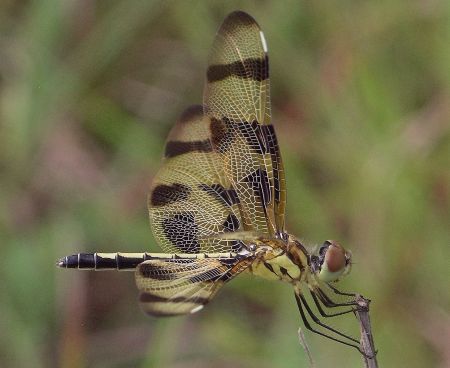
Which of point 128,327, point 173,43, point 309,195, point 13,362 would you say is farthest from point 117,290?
point 173,43

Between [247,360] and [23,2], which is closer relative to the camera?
[247,360]

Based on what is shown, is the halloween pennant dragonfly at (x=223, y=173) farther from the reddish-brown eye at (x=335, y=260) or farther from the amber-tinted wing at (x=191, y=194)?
the reddish-brown eye at (x=335, y=260)

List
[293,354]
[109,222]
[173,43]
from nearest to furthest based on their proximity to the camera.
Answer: [293,354], [109,222], [173,43]

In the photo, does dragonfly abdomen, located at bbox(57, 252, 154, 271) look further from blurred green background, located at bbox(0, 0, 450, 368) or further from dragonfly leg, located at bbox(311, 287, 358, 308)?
dragonfly leg, located at bbox(311, 287, 358, 308)

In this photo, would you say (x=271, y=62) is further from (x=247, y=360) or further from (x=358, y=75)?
(x=247, y=360)

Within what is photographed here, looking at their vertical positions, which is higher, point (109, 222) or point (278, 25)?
point (278, 25)

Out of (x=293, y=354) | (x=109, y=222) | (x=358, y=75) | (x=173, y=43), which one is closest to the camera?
(x=293, y=354)

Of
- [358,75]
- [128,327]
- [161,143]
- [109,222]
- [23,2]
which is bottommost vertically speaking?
[128,327]

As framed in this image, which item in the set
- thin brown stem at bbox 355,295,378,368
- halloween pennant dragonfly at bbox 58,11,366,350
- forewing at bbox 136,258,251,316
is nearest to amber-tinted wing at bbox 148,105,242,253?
halloween pennant dragonfly at bbox 58,11,366,350

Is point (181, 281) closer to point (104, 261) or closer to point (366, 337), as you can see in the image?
point (104, 261)
